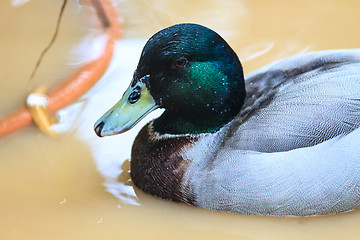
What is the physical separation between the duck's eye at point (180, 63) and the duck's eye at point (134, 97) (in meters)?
0.24

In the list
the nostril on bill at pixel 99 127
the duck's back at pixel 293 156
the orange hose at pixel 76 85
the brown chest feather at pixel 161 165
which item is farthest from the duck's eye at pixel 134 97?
the orange hose at pixel 76 85

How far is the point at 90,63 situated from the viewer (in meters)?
4.21

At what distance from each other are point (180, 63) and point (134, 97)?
293 mm

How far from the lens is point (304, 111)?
284 cm

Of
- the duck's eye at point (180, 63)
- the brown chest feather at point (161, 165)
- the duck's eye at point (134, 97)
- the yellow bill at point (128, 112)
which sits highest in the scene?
the duck's eye at point (180, 63)

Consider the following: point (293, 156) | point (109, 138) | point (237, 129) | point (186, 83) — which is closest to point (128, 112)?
point (186, 83)

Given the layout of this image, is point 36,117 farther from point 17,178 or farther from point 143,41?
point 143,41

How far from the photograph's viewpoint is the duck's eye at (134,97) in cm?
297

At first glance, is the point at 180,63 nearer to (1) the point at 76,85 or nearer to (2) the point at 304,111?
(2) the point at 304,111

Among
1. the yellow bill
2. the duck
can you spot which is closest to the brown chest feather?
the duck

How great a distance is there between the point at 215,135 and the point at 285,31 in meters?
1.64

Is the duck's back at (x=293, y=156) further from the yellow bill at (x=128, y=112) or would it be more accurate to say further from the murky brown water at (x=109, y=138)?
the yellow bill at (x=128, y=112)

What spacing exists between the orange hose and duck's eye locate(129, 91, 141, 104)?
3.40ft

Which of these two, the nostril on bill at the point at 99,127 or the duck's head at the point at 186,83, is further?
the nostril on bill at the point at 99,127
